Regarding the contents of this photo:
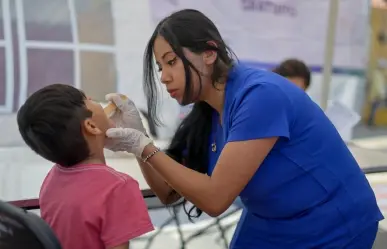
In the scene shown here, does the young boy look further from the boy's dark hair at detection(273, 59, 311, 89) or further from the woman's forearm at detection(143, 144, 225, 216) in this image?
the boy's dark hair at detection(273, 59, 311, 89)

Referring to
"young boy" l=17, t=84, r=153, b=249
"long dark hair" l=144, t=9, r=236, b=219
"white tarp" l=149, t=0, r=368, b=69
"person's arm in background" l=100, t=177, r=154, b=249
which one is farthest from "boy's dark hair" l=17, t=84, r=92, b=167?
"white tarp" l=149, t=0, r=368, b=69

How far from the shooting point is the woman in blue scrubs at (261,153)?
1.02 metres

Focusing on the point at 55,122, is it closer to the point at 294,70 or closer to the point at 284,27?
the point at 294,70

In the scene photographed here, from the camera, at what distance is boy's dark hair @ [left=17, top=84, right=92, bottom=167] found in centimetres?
93

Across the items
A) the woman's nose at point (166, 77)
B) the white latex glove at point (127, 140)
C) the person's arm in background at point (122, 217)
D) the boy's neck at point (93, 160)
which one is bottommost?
the person's arm in background at point (122, 217)

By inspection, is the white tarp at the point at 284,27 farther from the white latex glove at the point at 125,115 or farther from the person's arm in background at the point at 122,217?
the person's arm in background at the point at 122,217

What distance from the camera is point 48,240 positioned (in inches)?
28.9

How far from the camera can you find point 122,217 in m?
0.94

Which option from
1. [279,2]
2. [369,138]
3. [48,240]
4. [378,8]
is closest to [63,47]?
[279,2]

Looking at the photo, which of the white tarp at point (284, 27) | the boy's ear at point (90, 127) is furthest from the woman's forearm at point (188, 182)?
the white tarp at point (284, 27)

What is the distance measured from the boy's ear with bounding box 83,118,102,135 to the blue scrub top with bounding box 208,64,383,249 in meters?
0.26

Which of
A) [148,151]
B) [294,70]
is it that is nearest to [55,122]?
[148,151]

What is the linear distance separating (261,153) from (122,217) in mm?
290

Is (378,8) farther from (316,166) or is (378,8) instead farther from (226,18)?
(316,166)
